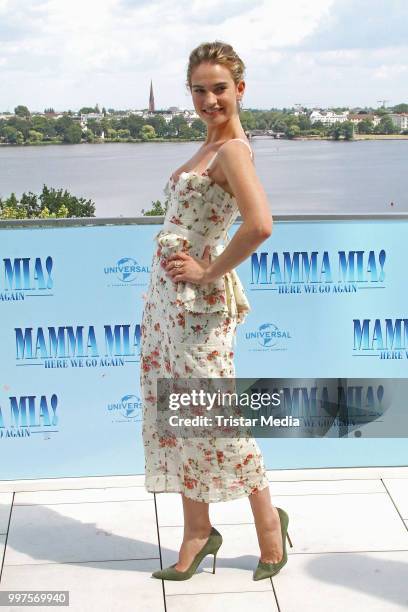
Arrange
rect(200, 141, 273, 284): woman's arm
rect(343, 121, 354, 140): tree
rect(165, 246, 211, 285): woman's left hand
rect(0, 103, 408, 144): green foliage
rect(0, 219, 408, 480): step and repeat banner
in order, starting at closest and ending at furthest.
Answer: rect(200, 141, 273, 284): woman's arm
rect(165, 246, 211, 285): woman's left hand
rect(0, 219, 408, 480): step and repeat banner
rect(0, 103, 408, 144): green foliage
rect(343, 121, 354, 140): tree

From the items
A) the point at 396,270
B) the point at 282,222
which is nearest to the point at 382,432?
the point at 396,270

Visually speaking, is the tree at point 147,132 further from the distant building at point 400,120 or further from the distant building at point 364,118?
the distant building at point 400,120

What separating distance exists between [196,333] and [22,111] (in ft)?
15.7

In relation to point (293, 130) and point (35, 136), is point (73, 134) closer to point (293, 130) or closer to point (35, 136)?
point (35, 136)

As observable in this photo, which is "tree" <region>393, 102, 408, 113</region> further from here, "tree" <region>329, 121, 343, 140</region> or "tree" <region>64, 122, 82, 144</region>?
"tree" <region>64, 122, 82, 144</region>

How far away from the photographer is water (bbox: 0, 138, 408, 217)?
5.85 m

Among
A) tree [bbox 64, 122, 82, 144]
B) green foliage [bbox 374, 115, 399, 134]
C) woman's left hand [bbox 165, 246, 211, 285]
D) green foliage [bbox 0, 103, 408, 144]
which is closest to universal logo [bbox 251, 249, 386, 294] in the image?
woman's left hand [bbox 165, 246, 211, 285]

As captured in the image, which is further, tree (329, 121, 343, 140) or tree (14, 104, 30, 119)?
tree (14, 104, 30, 119)

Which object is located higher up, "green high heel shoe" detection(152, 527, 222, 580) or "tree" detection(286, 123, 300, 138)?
"tree" detection(286, 123, 300, 138)

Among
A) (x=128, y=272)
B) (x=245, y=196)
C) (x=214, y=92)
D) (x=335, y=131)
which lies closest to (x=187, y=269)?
(x=245, y=196)

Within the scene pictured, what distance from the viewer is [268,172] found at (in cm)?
955

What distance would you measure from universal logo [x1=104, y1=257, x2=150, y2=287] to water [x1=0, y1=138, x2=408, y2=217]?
290 millimetres

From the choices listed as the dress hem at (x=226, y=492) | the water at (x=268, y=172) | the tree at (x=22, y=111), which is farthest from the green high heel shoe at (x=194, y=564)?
the tree at (x=22, y=111)

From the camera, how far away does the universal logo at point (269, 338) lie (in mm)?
3219
